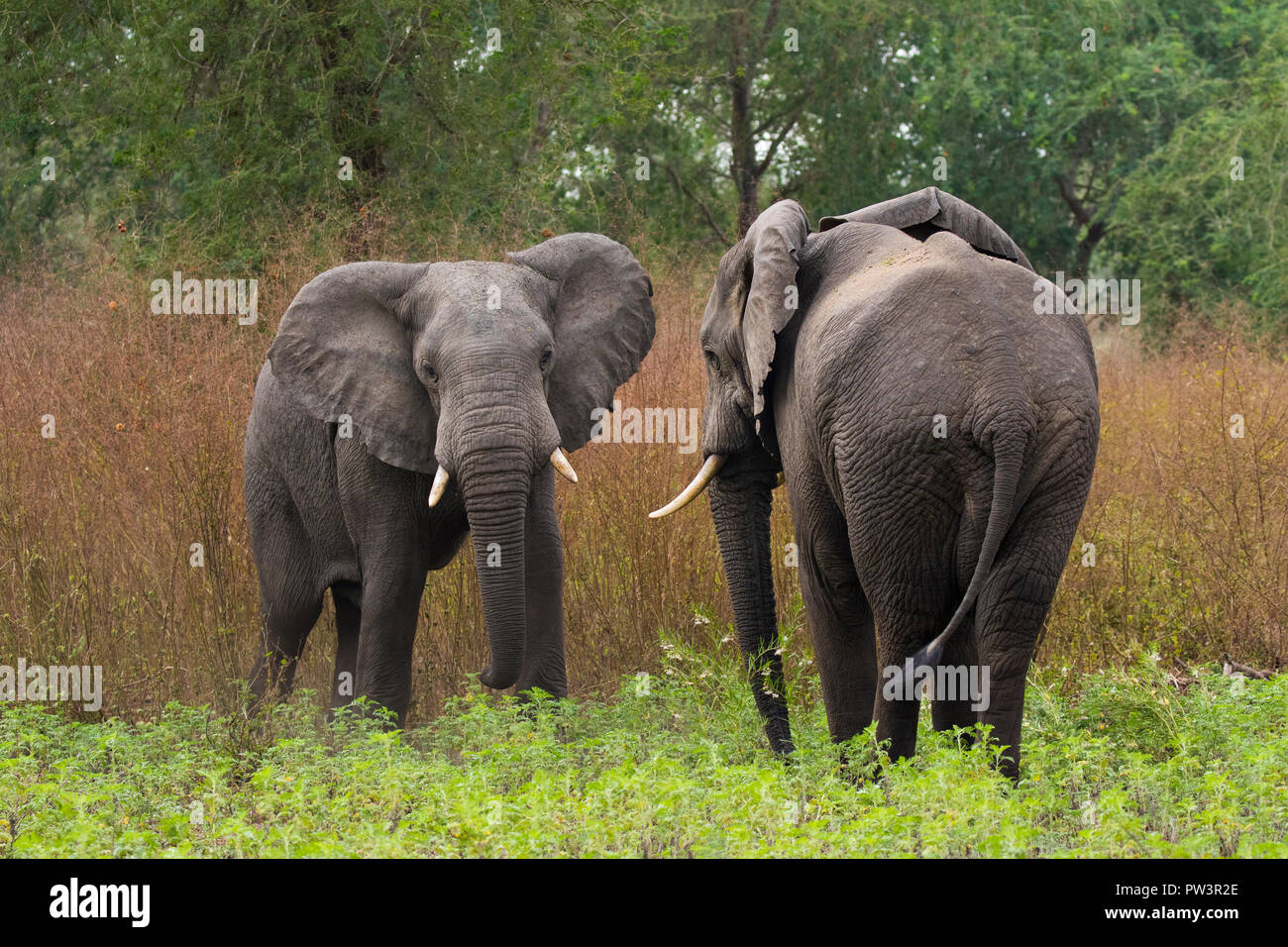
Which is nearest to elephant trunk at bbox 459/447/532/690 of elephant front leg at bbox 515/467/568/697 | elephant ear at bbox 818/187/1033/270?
elephant front leg at bbox 515/467/568/697

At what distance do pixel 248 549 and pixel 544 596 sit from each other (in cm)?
214

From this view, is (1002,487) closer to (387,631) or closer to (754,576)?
(754,576)

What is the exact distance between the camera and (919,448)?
14.4 ft

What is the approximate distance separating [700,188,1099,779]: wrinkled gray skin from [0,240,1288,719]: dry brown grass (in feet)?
8.31

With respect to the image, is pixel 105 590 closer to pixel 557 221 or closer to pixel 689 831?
pixel 689 831

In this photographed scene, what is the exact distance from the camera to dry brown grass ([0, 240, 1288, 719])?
7.33 metres

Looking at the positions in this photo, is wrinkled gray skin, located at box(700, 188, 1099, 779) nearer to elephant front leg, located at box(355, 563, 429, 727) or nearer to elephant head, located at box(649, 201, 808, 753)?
elephant head, located at box(649, 201, 808, 753)

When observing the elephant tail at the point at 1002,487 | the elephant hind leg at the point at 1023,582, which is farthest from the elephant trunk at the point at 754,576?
the elephant tail at the point at 1002,487

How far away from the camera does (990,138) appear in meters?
24.2

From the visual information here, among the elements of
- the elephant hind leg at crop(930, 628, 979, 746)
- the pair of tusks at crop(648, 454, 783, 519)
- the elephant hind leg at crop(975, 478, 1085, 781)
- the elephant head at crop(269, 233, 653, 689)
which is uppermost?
the elephant head at crop(269, 233, 653, 689)

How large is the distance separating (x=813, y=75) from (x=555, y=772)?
1943 centimetres

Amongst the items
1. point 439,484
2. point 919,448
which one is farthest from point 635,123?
point 919,448

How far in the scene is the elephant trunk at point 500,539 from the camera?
5.75m

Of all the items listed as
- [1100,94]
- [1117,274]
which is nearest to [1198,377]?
[1100,94]
